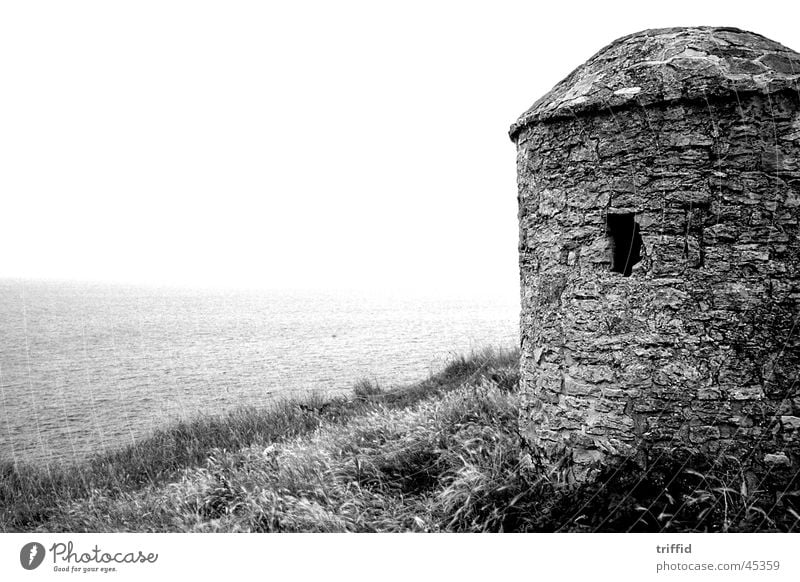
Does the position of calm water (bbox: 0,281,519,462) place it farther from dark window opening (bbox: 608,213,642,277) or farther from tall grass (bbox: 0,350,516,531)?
dark window opening (bbox: 608,213,642,277)

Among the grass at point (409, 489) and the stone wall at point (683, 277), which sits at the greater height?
the stone wall at point (683, 277)

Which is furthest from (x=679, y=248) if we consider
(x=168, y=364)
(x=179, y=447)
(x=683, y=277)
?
(x=168, y=364)

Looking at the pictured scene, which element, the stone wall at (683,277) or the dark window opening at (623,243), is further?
the dark window opening at (623,243)

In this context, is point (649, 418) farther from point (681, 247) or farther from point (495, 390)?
point (495, 390)

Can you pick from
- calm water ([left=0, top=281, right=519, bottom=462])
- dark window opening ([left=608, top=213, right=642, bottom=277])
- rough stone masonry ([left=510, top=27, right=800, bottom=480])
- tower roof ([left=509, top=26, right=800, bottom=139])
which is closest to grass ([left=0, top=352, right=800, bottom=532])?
rough stone masonry ([left=510, top=27, right=800, bottom=480])

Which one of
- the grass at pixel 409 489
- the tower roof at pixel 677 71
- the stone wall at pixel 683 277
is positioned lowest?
the grass at pixel 409 489

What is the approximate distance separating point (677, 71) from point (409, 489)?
150 inches

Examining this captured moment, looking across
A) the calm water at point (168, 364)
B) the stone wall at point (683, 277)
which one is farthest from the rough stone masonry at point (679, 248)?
the calm water at point (168, 364)

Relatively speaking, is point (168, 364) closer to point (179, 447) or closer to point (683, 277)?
point (179, 447)

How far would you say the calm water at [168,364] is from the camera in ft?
39.0

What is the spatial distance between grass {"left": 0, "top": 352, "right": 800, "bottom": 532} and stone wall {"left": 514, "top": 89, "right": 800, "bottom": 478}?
0.92 feet

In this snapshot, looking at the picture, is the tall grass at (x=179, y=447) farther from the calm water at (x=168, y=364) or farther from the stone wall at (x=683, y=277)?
the stone wall at (x=683, y=277)

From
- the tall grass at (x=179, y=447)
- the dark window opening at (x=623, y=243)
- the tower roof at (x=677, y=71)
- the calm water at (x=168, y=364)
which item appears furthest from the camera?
the calm water at (x=168, y=364)

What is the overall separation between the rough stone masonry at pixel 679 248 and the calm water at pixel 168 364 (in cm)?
901
